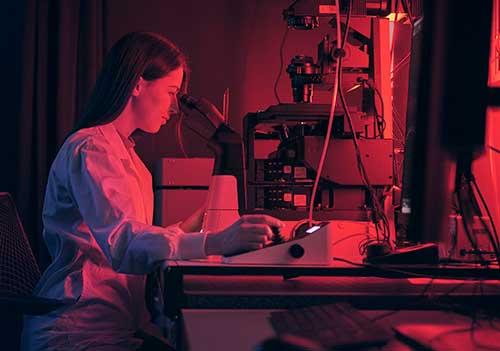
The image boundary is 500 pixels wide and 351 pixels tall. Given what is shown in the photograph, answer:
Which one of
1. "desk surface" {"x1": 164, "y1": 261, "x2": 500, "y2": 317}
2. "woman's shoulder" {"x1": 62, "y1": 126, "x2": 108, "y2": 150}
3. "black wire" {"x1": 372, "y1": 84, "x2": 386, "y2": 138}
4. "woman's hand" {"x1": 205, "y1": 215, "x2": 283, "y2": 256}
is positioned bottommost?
"desk surface" {"x1": 164, "y1": 261, "x2": 500, "y2": 317}

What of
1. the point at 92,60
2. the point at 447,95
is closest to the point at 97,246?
the point at 447,95

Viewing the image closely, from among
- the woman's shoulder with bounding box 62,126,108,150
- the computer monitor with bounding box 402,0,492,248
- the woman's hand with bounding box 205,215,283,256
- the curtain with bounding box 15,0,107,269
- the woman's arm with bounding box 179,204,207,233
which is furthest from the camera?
the curtain with bounding box 15,0,107,269

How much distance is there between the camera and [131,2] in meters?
3.14

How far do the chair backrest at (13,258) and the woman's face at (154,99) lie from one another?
38cm

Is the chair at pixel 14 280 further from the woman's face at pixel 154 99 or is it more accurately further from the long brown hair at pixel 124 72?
the woman's face at pixel 154 99

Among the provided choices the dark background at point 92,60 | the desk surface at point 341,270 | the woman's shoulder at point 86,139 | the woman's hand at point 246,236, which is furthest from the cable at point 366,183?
the dark background at point 92,60

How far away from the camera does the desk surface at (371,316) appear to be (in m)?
0.80

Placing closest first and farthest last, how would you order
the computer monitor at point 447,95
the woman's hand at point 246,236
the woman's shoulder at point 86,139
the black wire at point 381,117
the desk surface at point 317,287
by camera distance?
1. the computer monitor at point 447,95
2. the desk surface at point 317,287
3. the woman's hand at point 246,236
4. the woman's shoulder at point 86,139
5. the black wire at point 381,117

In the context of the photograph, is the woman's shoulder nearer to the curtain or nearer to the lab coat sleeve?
the lab coat sleeve

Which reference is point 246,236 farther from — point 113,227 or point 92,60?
point 92,60

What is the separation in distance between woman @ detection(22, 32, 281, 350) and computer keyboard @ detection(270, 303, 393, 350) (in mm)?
292

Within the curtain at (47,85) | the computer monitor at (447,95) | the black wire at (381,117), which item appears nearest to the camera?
the computer monitor at (447,95)

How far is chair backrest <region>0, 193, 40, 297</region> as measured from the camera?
1.47 meters

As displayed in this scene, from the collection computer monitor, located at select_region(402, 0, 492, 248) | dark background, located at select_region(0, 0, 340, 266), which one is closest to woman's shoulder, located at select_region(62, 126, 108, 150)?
computer monitor, located at select_region(402, 0, 492, 248)
